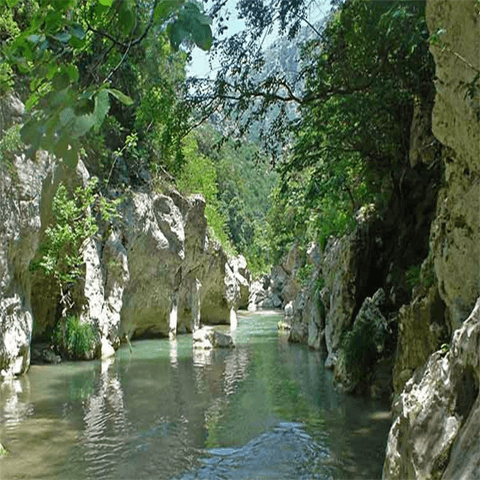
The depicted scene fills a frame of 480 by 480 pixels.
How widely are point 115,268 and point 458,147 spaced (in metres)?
13.5

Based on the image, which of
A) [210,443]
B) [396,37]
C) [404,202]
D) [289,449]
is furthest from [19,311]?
[396,37]

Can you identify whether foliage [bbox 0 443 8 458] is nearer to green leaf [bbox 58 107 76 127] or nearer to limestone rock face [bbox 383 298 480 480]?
limestone rock face [bbox 383 298 480 480]

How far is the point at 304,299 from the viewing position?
20531 millimetres

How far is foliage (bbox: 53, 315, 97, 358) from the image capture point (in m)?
15.1

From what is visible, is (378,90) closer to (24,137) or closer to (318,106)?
(318,106)

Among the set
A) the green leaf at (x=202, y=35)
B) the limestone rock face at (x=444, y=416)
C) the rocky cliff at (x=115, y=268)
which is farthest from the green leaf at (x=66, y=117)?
the limestone rock face at (x=444, y=416)

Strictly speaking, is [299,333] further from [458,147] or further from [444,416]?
[444,416]

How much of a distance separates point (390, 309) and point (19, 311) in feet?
26.4

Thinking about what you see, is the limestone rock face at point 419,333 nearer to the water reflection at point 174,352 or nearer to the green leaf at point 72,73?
the green leaf at point 72,73

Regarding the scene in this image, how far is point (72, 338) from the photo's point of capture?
15.1 metres

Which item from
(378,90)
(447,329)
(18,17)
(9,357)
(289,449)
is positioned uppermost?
(18,17)

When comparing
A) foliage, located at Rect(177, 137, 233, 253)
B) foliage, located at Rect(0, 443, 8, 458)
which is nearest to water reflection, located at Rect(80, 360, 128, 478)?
foliage, located at Rect(0, 443, 8, 458)

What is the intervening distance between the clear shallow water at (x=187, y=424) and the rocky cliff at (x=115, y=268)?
202 centimetres

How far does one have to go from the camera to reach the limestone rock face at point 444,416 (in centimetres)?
401
